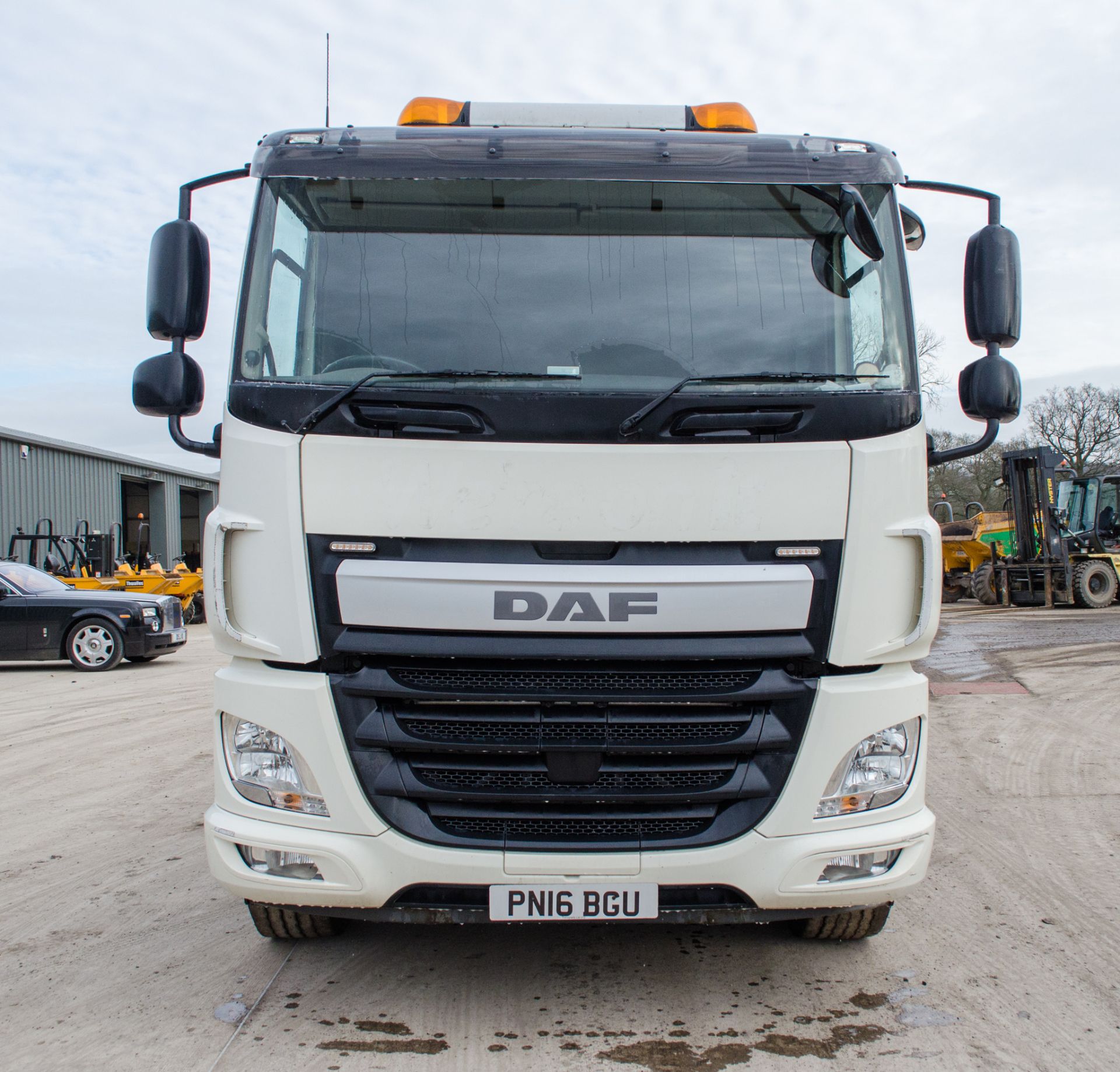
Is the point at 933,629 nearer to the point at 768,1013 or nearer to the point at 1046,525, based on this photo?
the point at 768,1013

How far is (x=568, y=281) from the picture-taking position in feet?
10.7

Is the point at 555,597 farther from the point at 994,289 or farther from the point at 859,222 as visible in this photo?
the point at 994,289

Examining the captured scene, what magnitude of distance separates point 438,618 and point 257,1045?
4.57 feet

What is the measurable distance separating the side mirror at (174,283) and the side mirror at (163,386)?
98mm

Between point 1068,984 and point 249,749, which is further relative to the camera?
point 1068,984

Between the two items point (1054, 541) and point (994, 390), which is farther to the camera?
point (1054, 541)

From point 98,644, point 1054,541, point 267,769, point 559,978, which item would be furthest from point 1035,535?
point 267,769

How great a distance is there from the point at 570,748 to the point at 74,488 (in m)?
33.6

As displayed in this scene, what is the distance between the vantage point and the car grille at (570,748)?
2.90m

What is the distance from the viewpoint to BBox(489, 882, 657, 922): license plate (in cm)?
288

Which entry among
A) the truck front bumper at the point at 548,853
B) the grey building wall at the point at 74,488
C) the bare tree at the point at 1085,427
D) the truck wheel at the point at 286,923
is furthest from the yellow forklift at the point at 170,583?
the bare tree at the point at 1085,427

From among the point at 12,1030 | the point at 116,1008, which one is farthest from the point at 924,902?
the point at 12,1030

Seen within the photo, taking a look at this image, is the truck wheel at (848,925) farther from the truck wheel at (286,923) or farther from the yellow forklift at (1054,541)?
the yellow forklift at (1054,541)

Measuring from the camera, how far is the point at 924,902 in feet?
13.3
